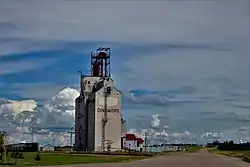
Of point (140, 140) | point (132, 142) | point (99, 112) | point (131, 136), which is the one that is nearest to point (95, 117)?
point (99, 112)

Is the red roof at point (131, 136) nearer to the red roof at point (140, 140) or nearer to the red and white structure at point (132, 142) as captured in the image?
the red and white structure at point (132, 142)

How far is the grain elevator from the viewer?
142 meters

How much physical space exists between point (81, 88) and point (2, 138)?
68.6m

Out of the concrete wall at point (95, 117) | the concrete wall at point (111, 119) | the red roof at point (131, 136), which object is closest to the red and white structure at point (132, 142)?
the red roof at point (131, 136)

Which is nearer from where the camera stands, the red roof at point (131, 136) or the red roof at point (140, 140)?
the red roof at point (131, 136)

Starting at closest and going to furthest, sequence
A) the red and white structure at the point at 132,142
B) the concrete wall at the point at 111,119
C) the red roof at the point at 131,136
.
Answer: the concrete wall at the point at 111,119 → the red and white structure at the point at 132,142 → the red roof at the point at 131,136

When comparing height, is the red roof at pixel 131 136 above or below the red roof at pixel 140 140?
above

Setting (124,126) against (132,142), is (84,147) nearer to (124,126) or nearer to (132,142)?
(124,126)

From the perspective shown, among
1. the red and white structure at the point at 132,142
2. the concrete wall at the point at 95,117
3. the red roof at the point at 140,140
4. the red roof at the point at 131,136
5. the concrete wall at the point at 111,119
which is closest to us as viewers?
the concrete wall at the point at 111,119

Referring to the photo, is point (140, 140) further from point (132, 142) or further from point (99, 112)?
point (99, 112)

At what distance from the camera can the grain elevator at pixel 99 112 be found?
142 metres

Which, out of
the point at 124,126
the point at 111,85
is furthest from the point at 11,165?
the point at 124,126

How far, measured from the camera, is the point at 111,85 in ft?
478

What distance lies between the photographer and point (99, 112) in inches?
5630
